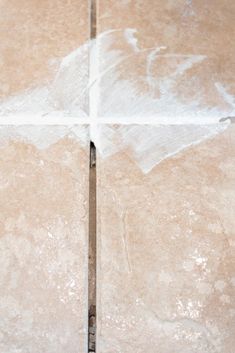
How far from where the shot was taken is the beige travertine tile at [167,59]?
617 mm

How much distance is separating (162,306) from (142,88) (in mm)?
316

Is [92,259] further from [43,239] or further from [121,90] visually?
[121,90]

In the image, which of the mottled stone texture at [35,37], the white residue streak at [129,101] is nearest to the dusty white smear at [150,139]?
the white residue streak at [129,101]

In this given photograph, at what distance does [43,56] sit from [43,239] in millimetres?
292

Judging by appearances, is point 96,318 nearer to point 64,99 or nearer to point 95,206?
point 95,206

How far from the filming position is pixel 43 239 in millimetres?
548

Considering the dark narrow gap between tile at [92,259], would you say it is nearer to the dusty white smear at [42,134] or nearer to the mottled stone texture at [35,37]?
the dusty white smear at [42,134]

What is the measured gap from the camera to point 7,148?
23.5 inches

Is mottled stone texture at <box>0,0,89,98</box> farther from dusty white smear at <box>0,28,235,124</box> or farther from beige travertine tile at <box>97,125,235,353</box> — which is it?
beige travertine tile at <box>97,125,235,353</box>

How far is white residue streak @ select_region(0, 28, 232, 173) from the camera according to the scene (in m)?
0.60

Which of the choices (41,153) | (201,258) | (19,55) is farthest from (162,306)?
(19,55)

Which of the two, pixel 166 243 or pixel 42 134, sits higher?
pixel 42 134

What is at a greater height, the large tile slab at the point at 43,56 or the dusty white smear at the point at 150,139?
the large tile slab at the point at 43,56

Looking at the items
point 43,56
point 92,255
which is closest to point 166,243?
point 92,255
